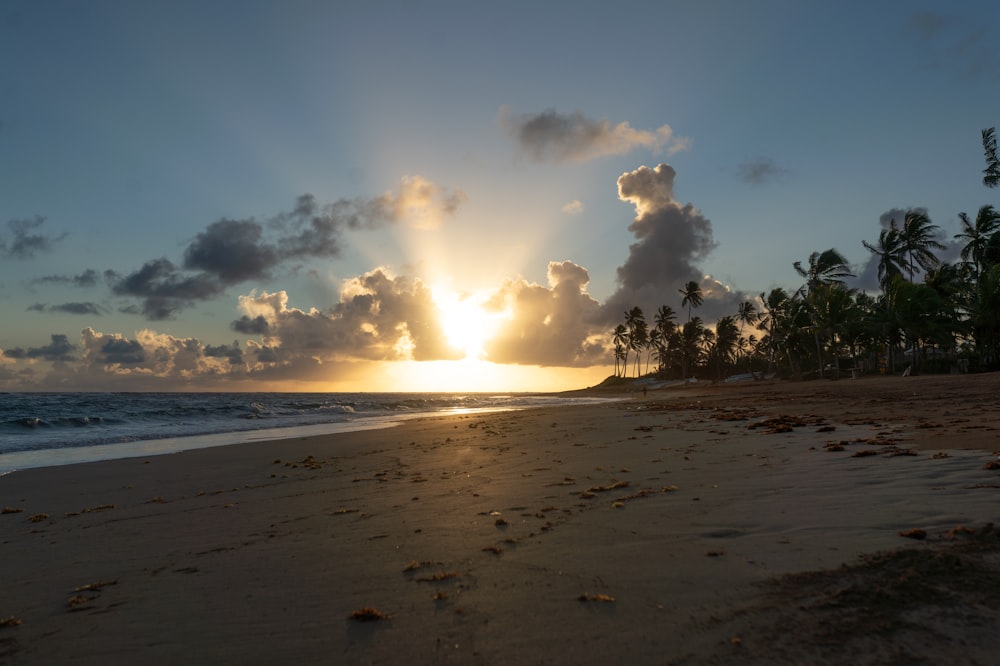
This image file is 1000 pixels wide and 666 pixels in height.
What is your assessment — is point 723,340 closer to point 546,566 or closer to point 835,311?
point 835,311

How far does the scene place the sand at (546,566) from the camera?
3.25 m

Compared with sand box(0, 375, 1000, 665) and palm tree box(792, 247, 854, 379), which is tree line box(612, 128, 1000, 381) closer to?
palm tree box(792, 247, 854, 379)

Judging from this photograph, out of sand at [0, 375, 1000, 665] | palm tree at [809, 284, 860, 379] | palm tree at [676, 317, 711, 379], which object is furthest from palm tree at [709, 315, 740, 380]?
sand at [0, 375, 1000, 665]

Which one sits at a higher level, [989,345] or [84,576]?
[989,345]

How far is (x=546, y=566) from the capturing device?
4.52m

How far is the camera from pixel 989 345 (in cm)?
4688

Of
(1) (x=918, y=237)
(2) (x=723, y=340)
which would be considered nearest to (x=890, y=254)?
(1) (x=918, y=237)

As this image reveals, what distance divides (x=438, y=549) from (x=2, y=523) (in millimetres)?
7227

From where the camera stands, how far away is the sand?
325 centimetres

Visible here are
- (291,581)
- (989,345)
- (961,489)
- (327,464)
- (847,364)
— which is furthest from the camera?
(847,364)

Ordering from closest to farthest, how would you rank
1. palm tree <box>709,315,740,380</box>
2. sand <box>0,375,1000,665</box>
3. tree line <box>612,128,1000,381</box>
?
sand <box>0,375,1000,665</box> < tree line <box>612,128,1000,381</box> < palm tree <box>709,315,740,380</box>

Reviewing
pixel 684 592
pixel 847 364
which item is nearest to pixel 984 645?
pixel 684 592

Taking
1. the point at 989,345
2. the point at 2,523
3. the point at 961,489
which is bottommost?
the point at 2,523

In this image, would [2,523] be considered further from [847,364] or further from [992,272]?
[847,364]
